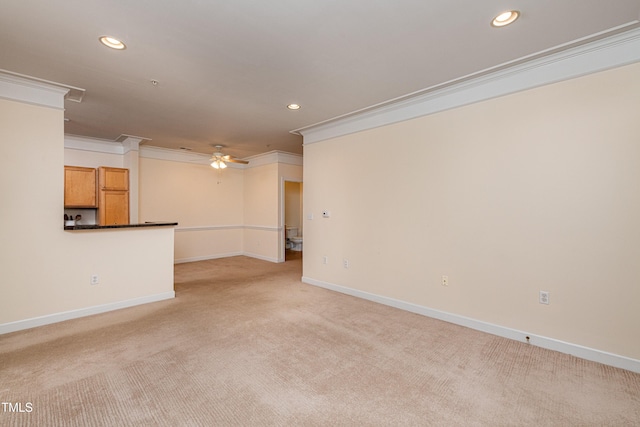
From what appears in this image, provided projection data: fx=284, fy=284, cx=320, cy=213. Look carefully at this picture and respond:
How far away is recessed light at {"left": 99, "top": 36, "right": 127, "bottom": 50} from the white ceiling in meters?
0.05

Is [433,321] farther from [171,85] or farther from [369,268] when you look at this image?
[171,85]

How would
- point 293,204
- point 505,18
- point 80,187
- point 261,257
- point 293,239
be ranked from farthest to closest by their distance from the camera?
point 293,204 → point 293,239 → point 261,257 → point 80,187 → point 505,18

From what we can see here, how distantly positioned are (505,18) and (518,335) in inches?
115

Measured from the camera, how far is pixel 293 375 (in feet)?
7.60

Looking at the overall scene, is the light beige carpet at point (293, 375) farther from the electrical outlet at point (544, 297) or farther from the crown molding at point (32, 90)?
the crown molding at point (32, 90)

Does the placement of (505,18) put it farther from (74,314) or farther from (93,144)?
(93,144)

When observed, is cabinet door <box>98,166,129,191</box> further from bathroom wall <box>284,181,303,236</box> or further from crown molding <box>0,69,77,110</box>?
bathroom wall <box>284,181,303,236</box>

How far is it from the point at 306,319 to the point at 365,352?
0.99 metres

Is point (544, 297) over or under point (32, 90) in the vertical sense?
under

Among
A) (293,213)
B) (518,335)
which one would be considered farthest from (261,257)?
(518,335)

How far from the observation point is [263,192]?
7469 millimetres

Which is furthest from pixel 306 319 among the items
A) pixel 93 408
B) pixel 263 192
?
pixel 263 192

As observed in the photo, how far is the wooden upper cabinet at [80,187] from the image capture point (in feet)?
17.1

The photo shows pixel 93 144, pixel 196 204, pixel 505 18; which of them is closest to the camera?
pixel 505 18
